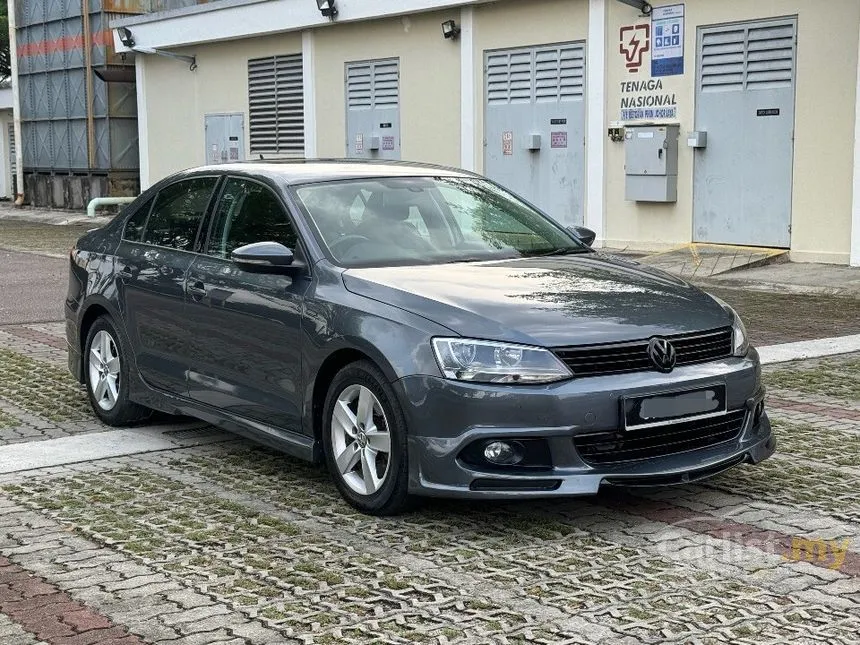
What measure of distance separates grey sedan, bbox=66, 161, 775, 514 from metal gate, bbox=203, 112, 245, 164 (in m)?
20.3

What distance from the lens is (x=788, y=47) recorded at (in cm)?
1655

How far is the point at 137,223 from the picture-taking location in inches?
307

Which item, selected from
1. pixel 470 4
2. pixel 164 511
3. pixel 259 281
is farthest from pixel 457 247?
pixel 470 4

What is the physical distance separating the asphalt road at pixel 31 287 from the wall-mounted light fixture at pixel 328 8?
6714 mm

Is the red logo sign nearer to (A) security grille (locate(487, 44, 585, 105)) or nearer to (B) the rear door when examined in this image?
(A) security grille (locate(487, 44, 585, 105))

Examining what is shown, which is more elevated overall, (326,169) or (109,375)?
(326,169)

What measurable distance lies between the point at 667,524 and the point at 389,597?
1.44m

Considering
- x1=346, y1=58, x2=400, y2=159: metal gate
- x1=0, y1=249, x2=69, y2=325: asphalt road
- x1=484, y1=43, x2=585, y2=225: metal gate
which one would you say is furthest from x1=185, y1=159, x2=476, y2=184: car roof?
x1=346, y1=58, x2=400, y2=159: metal gate

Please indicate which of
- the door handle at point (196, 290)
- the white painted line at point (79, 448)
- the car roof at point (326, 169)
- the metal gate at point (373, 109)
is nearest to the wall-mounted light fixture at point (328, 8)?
the metal gate at point (373, 109)

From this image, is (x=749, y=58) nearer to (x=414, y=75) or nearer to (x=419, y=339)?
(x=414, y=75)

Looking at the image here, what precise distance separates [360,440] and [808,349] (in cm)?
568

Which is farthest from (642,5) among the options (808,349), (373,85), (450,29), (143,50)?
(143,50)

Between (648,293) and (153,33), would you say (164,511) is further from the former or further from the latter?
(153,33)

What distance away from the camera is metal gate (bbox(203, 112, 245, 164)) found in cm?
2765
